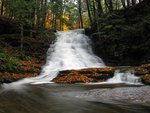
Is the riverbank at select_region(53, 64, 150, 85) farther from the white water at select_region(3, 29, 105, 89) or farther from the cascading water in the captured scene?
the cascading water

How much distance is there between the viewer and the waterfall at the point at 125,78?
15.4 meters

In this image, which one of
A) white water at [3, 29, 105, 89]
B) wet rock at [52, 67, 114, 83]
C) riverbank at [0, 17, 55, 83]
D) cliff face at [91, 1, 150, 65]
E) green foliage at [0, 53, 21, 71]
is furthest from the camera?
cliff face at [91, 1, 150, 65]

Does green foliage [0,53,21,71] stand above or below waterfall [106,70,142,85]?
above

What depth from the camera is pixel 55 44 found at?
1147 inches

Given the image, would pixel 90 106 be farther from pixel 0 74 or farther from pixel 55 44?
pixel 55 44

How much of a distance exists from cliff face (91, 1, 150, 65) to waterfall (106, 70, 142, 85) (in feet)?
20.4

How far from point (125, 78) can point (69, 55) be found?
10.6 meters

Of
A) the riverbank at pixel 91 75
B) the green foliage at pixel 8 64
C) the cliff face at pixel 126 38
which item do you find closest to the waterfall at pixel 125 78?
the riverbank at pixel 91 75

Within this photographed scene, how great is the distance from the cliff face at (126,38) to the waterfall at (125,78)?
6206 mm

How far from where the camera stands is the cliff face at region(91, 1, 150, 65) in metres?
23.3

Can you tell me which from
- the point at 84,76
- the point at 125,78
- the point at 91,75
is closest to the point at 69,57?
the point at 91,75

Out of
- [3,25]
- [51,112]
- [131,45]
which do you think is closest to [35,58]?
[3,25]

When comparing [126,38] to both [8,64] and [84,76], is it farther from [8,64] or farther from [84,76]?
[8,64]

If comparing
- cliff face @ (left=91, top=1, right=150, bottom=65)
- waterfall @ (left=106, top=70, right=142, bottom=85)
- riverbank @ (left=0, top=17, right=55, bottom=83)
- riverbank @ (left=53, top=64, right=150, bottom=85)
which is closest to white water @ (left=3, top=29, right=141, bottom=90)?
waterfall @ (left=106, top=70, right=142, bottom=85)
